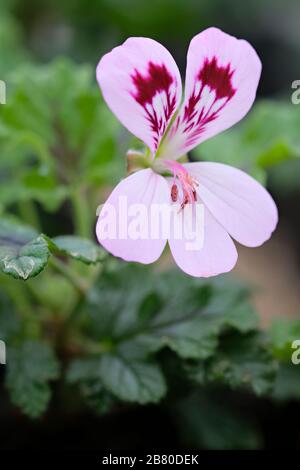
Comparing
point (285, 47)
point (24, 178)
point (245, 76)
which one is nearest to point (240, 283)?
point (24, 178)

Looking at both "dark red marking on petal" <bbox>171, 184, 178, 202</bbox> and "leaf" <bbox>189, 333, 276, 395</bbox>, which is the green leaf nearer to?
"leaf" <bbox>189, 333, 276, 395</bbox>

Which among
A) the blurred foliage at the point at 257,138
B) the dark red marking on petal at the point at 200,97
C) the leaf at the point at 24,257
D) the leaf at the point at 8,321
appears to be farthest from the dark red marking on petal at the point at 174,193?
the blurred foliage at the point at 257,138

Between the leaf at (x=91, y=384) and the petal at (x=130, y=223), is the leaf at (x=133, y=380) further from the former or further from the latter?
the petal at (x=130, y=223)

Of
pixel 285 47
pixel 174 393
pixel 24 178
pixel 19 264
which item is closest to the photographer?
pixel 19 264

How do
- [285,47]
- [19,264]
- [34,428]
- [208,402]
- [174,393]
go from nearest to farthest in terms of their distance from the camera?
[19,264] → [174,393] → [34,428] → [208,402] → [285,47]

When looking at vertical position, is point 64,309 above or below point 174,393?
above

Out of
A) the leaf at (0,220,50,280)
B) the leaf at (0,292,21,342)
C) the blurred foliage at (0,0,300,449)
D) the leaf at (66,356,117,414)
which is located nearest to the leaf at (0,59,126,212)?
the blurred foliage at (0,0,300,449)
